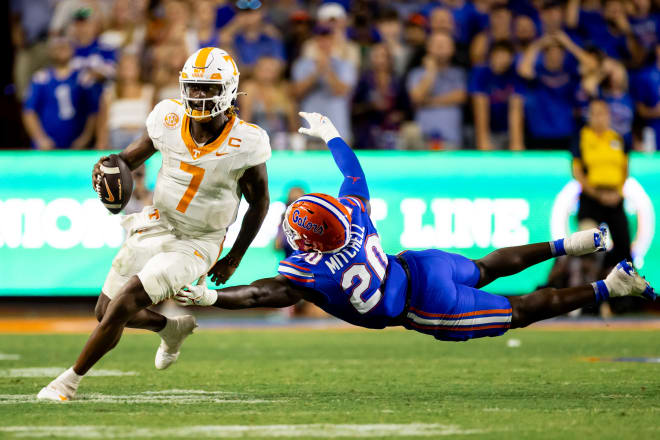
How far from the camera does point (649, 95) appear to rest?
1148cm

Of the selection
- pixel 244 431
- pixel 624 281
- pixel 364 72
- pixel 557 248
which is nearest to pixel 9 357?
pixel 244 431

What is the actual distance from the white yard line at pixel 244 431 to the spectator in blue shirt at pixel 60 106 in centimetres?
692

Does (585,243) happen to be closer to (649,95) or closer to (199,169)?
(199,169)

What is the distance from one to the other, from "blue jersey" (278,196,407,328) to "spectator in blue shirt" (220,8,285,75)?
612cm

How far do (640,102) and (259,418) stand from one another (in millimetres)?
8155

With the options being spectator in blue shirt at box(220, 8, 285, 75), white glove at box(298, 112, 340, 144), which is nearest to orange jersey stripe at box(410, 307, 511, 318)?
white glove at box(298, 112, 340, 144)

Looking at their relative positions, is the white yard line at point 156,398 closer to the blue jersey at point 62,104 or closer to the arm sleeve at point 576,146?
the arm sleeve at point 576,146

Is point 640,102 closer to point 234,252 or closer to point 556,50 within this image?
point 556,50

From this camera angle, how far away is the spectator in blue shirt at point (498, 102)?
11.1 meters

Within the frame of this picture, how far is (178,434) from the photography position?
415 cm

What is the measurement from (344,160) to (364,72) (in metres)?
5.61

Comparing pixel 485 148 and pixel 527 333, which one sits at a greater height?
pixel 485 148

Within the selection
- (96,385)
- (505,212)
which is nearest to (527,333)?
(505,212)

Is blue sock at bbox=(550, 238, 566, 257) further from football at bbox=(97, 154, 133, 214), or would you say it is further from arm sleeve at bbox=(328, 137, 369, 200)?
football at bbox=(97, 154, 133, 214)
